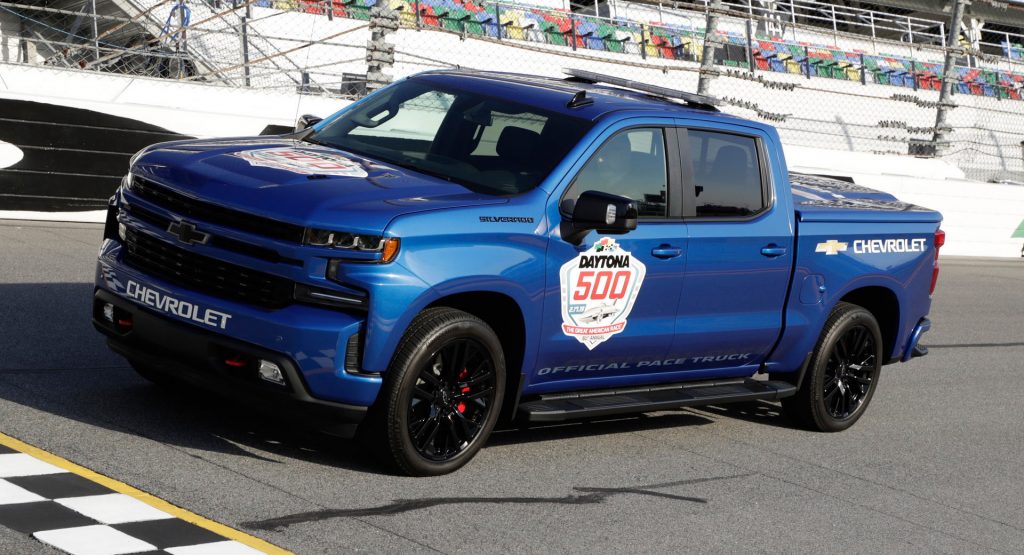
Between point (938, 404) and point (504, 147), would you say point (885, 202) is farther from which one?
point (504, 147)

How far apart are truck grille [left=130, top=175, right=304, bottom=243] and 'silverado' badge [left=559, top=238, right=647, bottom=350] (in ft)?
4.64

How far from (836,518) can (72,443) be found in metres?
3.52

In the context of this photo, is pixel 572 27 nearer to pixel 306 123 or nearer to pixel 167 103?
pixel 167 103

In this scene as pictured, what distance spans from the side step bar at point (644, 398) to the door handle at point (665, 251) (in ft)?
2.54

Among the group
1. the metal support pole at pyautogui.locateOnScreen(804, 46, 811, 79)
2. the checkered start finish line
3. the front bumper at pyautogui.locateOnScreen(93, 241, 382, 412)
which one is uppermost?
the metal support pole at pyautogui.locateOnScreen(804, 46, 811, 79)

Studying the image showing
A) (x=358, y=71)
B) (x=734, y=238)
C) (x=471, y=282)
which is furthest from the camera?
(x=358, y=71)

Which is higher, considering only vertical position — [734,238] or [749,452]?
[734,238]

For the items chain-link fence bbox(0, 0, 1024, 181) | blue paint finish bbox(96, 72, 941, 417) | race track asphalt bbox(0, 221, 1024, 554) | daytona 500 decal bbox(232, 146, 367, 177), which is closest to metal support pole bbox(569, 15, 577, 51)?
chain-link fence bbox(0, 0, 1024, 181)

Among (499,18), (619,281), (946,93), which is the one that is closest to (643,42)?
(499,18)

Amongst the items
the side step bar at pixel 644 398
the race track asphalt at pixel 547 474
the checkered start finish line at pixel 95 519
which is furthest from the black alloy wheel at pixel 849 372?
the checkered start finish line at pixel 95 519

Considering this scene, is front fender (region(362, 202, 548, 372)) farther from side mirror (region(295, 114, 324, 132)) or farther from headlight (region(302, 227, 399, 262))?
side mirror (region(295, 114, 324, 132))

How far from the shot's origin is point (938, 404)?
9500mm

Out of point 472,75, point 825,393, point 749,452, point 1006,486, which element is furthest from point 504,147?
point 1006,486

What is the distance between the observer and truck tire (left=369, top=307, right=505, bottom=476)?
571 cm
